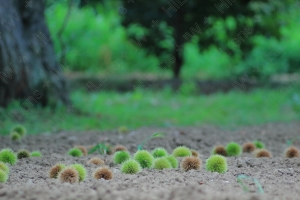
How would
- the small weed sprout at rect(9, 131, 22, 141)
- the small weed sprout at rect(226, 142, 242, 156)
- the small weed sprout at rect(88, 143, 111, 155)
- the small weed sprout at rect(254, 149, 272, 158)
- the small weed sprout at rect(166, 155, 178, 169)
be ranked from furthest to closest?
1. the small weed sprout at rect(9, 131, 22, 141)
2. the small weed sprout at rect(226, 142, 242, 156)
3. the small weed sprout at rect(254, 149, 272, 158)
4. the small weed sprout at rect(88, 143, 111, 155)
5. the small weed sprout at rect(166, 155, 178, 169)

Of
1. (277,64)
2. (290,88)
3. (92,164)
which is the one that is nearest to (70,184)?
(92,164)

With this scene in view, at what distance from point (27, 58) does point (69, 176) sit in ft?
13.5

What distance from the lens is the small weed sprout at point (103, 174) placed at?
→ 9.33ft

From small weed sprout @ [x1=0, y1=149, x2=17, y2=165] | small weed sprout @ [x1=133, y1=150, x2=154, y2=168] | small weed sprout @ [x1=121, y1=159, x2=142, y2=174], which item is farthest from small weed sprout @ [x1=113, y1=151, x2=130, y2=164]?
small weed sprout @ [x1=0, y1=149, x2=17, y2=165]

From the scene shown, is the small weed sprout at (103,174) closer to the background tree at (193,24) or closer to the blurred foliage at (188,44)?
the blurred foliage at (188,44)

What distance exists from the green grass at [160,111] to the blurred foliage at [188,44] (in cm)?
131

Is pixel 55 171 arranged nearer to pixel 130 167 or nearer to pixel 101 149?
pixel 130 167

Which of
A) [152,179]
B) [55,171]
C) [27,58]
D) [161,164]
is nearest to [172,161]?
[161,164]

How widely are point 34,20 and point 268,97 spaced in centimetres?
455

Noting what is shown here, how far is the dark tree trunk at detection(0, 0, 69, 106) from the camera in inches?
247

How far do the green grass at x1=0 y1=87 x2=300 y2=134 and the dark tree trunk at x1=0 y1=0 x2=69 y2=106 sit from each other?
0.22m

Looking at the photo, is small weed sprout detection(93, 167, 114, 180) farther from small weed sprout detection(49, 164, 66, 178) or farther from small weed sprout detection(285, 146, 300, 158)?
small weed sprout detection(285, 146, 300, 158)

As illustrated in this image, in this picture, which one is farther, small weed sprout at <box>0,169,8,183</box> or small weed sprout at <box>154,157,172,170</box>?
small weed sprout at <box>154,157,172,170</box>

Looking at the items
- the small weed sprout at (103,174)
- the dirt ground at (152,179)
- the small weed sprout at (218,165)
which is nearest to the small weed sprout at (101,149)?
the dirt ground at (152,179)
